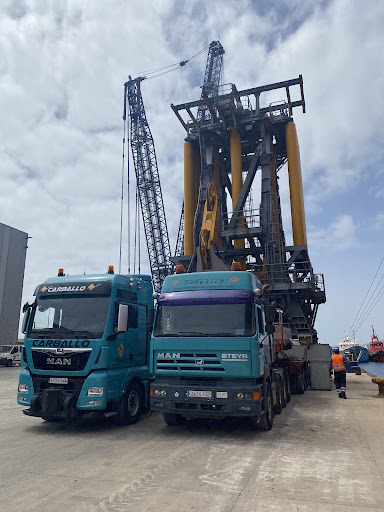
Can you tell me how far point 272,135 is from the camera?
26.6 metres

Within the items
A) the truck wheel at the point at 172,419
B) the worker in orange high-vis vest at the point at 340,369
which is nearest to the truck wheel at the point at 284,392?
the worker in orange high-vis vest at the point at 340,369

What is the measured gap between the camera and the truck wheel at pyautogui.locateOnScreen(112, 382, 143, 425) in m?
8.42

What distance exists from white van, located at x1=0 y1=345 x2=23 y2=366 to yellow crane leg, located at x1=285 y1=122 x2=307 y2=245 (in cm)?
2242

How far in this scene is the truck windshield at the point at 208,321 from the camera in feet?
25.0

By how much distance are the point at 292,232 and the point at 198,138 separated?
31.2 ft

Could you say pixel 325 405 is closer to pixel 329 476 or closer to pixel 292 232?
pixel 329 476

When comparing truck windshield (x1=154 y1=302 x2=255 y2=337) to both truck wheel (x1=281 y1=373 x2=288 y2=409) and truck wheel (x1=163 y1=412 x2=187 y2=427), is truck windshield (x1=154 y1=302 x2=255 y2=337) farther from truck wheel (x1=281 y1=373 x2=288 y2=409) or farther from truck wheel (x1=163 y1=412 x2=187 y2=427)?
truck wheel (x1=281 y1=373 x2=288 y2=409)

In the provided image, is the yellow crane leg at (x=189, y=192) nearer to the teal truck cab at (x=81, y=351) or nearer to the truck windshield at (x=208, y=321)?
the teal truck cab at (x=81, y=351)

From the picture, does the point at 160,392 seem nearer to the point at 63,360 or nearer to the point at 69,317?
the point at 63,360

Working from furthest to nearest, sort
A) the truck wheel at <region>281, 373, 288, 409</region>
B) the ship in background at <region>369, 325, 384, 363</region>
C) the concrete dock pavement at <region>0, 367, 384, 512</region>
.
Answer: the ship in background at <region>369, 325, 384, 363</region>, the truck wheel at <region>281, 373, 288, 409</region>, the concrete dock pavement at <region>0, 367, 384, 512</region>

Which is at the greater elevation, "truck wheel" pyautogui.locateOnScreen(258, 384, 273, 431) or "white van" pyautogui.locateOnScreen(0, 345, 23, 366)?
"white van" pyautogui.locateOnScreen(0, 345, 23, 366)

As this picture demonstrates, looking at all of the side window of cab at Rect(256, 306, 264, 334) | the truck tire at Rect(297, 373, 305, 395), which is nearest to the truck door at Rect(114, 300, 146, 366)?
the side window of cab at Rect(256, 306, 264, 334)

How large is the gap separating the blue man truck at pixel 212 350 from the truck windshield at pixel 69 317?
122 centimetres

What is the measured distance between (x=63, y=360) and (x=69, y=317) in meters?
0.91
